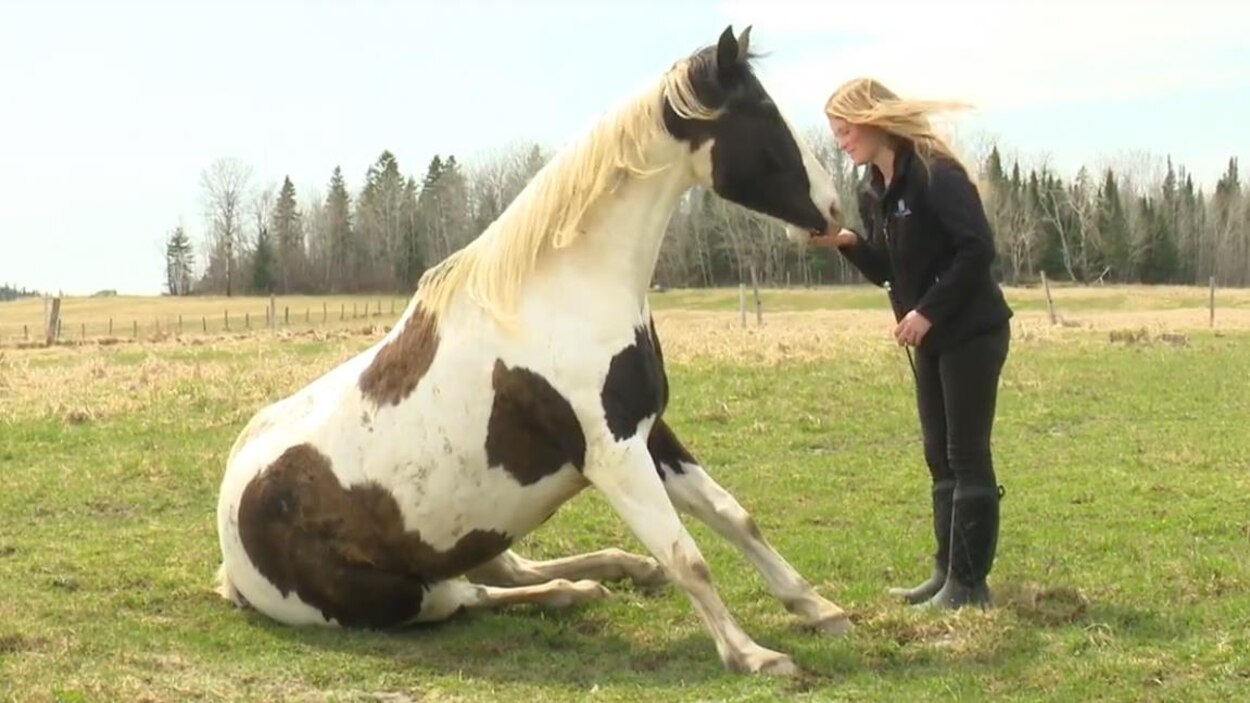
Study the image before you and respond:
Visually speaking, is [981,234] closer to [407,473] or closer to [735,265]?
[407,473]

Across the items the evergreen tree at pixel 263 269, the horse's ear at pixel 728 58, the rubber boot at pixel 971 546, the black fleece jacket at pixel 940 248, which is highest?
the evergreen tree at pixel 263 269

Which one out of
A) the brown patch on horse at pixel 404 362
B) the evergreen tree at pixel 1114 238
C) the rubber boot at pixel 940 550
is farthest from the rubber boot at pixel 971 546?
the evergreen tree at pixel 1114 238

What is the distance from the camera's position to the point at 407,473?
4945 millimetres

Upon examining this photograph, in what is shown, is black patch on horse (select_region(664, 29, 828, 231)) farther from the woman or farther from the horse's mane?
the woman

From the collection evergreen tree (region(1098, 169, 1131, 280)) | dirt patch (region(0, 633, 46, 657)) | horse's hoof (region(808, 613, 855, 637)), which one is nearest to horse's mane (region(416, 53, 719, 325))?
horse's hoof (region(808, 613, 855, 637))

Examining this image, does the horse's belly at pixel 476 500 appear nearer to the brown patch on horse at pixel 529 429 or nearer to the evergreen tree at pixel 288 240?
the brown patch on horse at pixel 529 429

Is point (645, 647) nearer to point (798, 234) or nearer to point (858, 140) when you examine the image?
point (798, 234)

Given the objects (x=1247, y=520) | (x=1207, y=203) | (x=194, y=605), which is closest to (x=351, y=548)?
(x=194, y=605)

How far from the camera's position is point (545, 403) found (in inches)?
185

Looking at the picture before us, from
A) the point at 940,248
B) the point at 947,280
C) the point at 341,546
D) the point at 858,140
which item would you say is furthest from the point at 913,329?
the point at 341,546

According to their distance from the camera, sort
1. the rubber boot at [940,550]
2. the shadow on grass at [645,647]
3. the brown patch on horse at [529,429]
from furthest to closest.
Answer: the rubber boot at [940,550]
the brown patch on horse at [529,429]
the shadow on grass at [645,647]

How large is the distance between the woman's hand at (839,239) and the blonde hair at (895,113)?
44cm

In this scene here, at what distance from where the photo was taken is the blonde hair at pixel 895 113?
16.6 ft

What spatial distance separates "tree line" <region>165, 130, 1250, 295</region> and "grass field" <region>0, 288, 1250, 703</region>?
49.3 m
